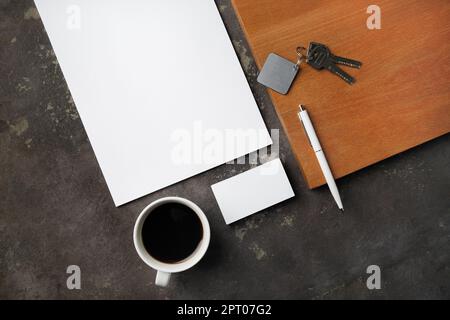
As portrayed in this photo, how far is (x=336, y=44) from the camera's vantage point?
0.68 metres

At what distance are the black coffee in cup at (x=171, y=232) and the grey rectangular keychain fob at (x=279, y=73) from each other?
26 cm

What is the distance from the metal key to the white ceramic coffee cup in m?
0.32

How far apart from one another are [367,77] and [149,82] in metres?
0.39

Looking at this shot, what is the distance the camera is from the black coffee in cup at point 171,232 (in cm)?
66

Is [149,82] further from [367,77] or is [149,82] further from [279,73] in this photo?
[367,77]

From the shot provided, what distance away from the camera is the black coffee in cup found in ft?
2.18

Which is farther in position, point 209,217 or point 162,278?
point 209,217

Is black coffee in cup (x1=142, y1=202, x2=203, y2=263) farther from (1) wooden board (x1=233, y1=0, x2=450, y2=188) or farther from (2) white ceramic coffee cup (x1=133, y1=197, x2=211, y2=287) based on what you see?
(1) wooden board (x1=233, y1=0, x2=450, y2=188)

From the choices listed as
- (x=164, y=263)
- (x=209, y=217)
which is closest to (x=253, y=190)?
(x=209, y=217)

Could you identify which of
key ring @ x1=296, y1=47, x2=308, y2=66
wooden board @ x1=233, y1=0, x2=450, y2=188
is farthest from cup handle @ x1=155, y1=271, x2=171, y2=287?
key ring @ x1=296, y1=47, x2=308, y2=66

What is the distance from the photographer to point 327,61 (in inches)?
26.6

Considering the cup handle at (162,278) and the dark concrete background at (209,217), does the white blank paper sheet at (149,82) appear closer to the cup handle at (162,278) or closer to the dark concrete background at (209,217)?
the dark concrete background at (209,217)
